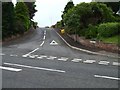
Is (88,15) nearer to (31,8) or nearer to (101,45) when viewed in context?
(101,45)

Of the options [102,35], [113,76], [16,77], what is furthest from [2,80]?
[102,35]

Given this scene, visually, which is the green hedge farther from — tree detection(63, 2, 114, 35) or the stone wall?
tree detection(63, 2, 114, 35)

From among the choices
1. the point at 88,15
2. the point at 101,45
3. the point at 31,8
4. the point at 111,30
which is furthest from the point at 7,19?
the point at 31,8

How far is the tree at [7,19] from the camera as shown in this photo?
117 ft

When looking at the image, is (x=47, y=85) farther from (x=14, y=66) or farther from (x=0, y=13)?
(x=0, y=13)

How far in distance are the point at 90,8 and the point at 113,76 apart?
2468cm

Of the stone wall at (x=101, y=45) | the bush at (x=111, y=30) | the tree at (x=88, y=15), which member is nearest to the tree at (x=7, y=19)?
the tree at (x=88, y=15)

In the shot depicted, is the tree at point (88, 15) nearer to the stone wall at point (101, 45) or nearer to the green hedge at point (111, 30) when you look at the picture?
the stone wall at point (101, 45)

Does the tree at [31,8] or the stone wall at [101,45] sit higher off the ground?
the tree at [31,8]

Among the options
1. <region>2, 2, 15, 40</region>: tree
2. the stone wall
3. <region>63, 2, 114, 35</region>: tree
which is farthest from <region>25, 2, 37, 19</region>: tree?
the stone wall

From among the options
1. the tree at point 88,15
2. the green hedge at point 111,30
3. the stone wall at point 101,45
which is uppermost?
the tree at point 88,15

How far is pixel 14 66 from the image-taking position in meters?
13.7

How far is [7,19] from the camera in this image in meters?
36.6

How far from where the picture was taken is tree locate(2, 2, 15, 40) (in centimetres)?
3573
